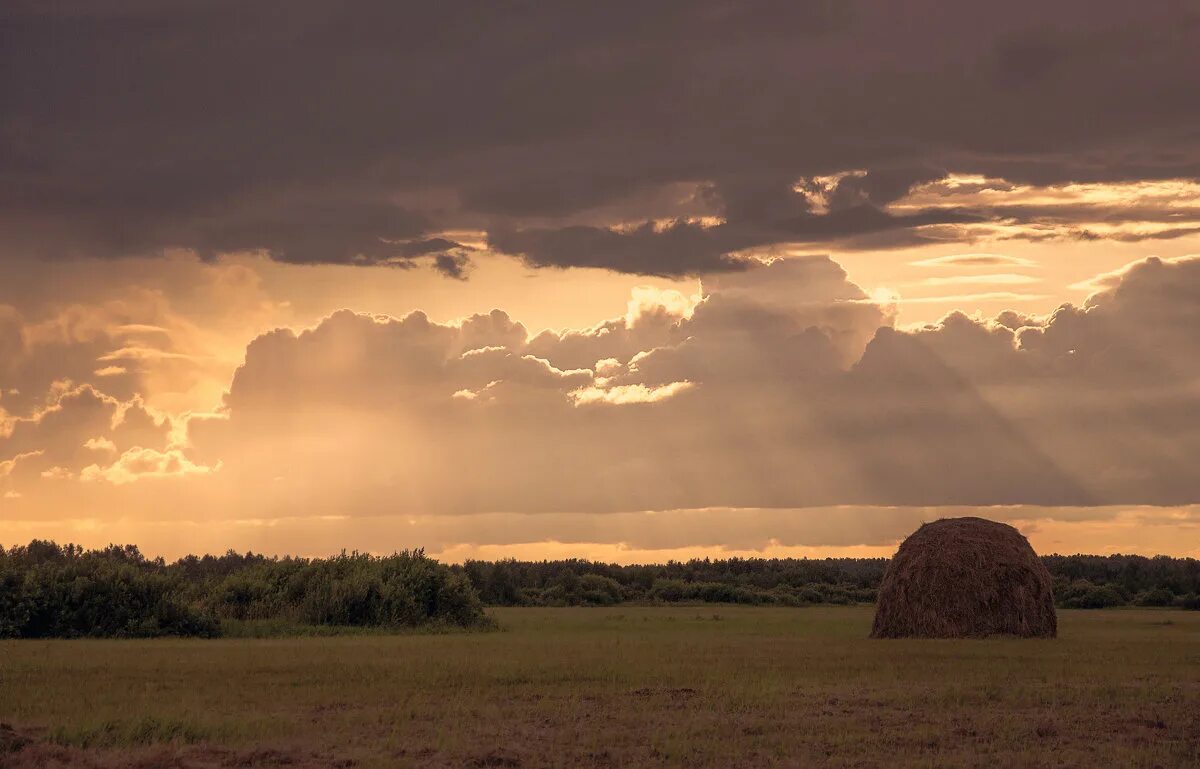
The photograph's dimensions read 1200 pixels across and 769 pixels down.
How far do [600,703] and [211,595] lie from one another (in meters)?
22.6

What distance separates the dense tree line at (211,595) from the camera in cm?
3331

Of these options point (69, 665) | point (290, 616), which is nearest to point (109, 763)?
point (69, 665)

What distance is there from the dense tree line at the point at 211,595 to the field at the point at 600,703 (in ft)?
8.22

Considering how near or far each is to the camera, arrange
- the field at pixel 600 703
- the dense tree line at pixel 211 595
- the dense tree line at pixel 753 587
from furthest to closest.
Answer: the dense tree line at pixel 753 587 → the dense tree line at pixel 211 595 → the field at pixel 600 703

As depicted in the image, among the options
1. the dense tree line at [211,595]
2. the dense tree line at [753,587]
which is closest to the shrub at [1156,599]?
the dense tree line at [753,587]

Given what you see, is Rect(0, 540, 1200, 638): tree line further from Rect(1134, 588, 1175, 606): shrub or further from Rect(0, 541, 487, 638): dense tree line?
Rect(1134, 588, 1175, 606): shrub

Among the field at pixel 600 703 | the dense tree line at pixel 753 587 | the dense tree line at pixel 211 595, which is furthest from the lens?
the dense tree line at pixel 753 587

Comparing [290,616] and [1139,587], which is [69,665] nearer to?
[290,616]

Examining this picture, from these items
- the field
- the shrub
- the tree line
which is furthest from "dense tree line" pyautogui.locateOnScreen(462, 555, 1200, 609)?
the field

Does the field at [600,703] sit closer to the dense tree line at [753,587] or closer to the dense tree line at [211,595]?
the dense tree line at [211,595]

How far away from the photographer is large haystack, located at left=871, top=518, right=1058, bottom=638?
1321 inches

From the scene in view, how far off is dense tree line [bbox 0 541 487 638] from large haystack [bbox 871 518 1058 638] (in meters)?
11.9

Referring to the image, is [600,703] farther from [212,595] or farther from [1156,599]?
[1156,599]

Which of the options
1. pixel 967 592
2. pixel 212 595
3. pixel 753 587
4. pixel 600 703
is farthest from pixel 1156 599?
pixel 600 703
